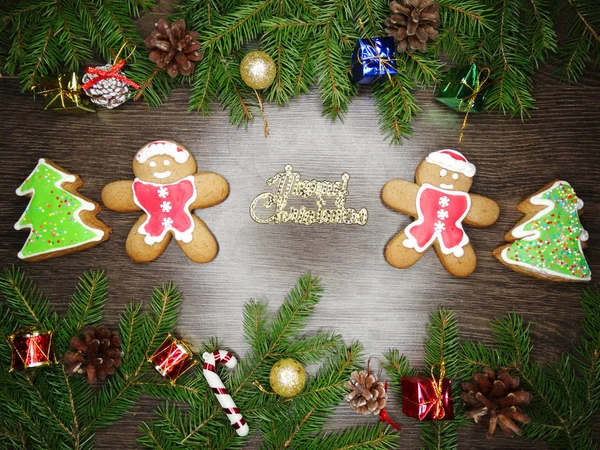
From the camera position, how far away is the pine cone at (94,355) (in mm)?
1434

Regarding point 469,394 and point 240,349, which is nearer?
point 469,394

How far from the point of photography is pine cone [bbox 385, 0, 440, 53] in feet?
4.58

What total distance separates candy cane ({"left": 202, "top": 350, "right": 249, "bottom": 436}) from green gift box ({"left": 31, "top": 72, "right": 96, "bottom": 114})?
3.04ft

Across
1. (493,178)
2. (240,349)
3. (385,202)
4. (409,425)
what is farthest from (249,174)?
(409,425)

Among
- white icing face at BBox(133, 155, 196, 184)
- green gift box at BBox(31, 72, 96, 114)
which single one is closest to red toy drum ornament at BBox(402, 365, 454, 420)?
white icing face at BBox(133, 155, 196, 184)

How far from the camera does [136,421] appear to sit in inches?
60.7

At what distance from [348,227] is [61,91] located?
1.03 metres

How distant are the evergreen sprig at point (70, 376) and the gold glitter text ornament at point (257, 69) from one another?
0.73 m

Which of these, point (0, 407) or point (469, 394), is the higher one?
point (469, 394)

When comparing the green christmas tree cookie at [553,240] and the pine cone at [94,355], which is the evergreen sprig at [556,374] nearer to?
the green christmas tree cookie at [553,240]

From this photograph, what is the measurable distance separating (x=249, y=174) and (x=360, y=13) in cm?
63

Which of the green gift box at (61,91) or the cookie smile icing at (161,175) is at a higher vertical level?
the green gift box at (61,91)

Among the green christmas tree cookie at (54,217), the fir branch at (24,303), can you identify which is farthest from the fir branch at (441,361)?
the fir branch at (24,303)

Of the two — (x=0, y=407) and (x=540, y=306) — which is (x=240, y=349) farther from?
(x=540, y=306)
